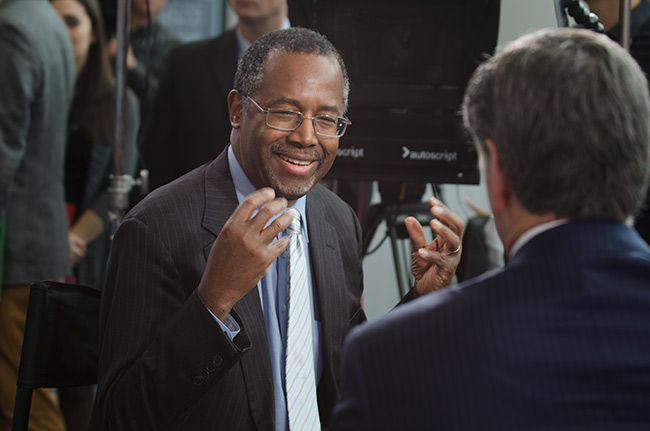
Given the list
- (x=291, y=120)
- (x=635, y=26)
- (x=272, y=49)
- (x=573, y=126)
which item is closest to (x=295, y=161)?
(x=291, y=120)

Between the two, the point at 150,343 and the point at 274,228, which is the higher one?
the point at 274,228

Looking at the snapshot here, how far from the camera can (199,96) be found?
2.61 meters

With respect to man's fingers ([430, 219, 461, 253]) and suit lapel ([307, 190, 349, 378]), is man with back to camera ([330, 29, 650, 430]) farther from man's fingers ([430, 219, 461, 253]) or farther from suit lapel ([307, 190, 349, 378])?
suit lapel ([307, 190, 349, 378])

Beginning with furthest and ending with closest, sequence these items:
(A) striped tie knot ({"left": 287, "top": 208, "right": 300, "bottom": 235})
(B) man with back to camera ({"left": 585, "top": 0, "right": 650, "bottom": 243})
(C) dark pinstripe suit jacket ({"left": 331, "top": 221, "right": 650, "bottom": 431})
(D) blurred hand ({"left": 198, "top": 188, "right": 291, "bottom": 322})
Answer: (B) man with back to camera ({"left": 585, "top": 0, "right": 650, "bottom": 243}) → (A) striped tie knot ({"left": 287, "top": 208, "right": 300, "bottom": 235}) → (D) blurred hand ({"left": 198, "top": 188, "right": 291, "bottom": 322}) → (C) dark pinstripe suit jacket ({"left": 331, "top": 221, "right": 650, "bottom": 431})

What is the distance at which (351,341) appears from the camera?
32.5 inches

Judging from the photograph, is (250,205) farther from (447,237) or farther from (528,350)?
(528,350)

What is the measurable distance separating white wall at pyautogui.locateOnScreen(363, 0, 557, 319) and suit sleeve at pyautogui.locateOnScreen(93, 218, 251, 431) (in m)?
0.84

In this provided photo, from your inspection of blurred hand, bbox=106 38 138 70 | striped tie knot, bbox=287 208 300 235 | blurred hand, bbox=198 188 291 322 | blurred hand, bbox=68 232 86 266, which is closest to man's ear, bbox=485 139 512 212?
blurred hand, bbox=198 188 291 322

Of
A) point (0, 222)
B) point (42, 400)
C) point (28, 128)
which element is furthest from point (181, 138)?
point (42, 400)

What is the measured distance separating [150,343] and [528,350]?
734 mm

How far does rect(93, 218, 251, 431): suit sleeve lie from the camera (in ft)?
3.94

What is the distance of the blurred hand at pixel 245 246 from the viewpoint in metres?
1.15

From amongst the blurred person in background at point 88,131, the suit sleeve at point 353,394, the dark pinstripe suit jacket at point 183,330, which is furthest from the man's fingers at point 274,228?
the blurred person in background at point 88,131

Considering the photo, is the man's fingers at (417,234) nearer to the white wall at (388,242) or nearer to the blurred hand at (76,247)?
the white wall at (388,242)
